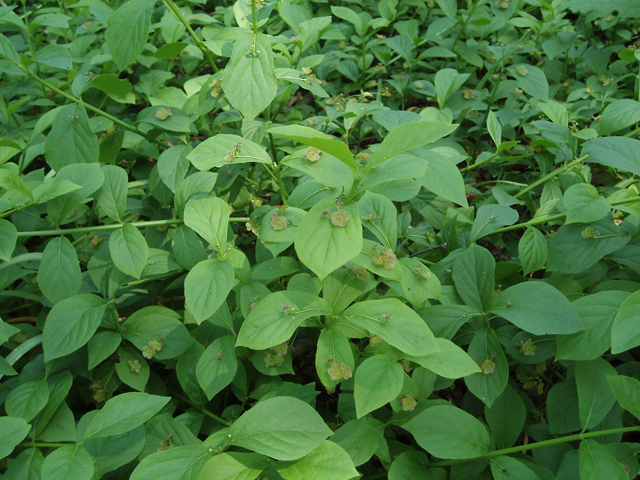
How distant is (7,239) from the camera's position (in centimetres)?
160

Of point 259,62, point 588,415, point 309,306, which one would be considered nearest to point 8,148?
point 259,62

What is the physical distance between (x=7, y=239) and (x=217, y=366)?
94cm

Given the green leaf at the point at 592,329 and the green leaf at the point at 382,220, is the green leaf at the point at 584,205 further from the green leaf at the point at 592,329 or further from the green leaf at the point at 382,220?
the green leaf at the point at 382,220

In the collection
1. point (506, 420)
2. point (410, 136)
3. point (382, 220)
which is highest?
point (410, 136)

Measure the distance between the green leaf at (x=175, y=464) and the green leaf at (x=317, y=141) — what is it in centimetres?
95

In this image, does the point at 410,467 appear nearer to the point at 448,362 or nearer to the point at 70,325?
the point at 448,362

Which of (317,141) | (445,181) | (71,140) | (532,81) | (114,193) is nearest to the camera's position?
(317,141)

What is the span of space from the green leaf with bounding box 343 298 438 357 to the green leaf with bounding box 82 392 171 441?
67 cm

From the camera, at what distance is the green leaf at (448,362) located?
1274mm

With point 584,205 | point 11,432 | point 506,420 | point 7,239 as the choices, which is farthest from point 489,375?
point 7,239

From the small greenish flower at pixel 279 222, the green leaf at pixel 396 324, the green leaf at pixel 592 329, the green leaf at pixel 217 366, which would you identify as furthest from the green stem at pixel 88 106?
the green leaf at pixel 592 329

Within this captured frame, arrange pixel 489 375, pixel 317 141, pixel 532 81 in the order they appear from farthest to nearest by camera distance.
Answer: pixel 532 81 < pixel 489 375 < pixel 317 141

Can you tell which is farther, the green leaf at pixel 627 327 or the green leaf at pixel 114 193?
the green leaf at pixel 114 193

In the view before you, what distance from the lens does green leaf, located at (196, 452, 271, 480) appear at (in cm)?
121
